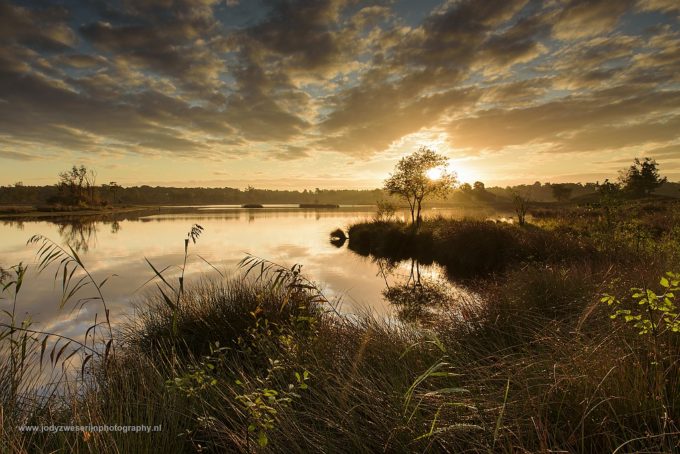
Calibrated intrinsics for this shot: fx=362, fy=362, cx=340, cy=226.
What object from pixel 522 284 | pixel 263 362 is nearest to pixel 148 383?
pixel 263 362

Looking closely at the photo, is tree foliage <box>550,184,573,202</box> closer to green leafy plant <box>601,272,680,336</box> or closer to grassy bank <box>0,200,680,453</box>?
grassy bank <box>0,200,680,453</box>

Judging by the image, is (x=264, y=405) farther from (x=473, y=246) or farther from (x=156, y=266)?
(x=473, y=246)

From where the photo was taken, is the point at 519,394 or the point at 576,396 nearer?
the point at 576,396

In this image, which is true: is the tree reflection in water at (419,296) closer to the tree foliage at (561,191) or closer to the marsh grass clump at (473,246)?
the marsh grass clump at (473,246)

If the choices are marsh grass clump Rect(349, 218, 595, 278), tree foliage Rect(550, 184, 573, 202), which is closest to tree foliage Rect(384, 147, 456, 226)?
marsh grass clump Rect(349, 218, 595, 278)

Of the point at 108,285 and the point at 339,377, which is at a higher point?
the point at 339,377

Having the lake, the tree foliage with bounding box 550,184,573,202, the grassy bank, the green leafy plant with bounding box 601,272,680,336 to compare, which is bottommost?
the lake

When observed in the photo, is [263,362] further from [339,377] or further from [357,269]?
[357,269]

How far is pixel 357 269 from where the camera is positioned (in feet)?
71.4

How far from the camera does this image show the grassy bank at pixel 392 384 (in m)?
3.11

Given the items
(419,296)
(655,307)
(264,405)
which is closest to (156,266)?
(419,296)

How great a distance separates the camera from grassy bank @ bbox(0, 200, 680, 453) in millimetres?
3113

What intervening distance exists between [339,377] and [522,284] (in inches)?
263

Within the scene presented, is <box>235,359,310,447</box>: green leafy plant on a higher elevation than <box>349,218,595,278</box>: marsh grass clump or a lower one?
higher
